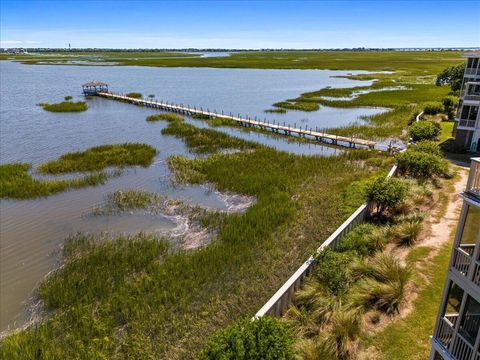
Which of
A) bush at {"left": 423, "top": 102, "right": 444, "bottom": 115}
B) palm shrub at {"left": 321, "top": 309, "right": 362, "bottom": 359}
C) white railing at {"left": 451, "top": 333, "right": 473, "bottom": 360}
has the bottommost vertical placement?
palm shrub at {"left": 321, "top": 309, "right": 362, "bottom": 359}

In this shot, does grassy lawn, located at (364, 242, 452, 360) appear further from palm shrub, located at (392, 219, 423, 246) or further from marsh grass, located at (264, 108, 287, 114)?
marsh grass, located at (264, 108, 287, 114)

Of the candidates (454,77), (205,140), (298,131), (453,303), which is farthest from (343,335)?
(454,77)

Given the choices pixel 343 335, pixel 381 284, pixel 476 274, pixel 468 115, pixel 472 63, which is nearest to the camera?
pixel 476 274

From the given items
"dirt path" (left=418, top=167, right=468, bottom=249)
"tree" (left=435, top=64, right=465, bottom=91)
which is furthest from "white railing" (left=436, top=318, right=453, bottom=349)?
"tree" (left=435, top=64, right=465, bottom=91)

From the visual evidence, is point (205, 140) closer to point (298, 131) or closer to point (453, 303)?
Result: point (298, 131)

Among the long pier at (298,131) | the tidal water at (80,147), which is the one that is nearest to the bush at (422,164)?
the long pier at (298,131)

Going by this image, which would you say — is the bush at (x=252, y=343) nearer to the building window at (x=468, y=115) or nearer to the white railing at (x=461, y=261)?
the white railing at (x=461, y=261)

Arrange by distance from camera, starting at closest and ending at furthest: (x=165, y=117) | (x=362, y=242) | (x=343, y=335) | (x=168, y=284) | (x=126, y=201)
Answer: (x=343, y=335)
(x=168, y=284)
(x=362, y=242)
(x=126, y=201)
(x=165, y=117)
